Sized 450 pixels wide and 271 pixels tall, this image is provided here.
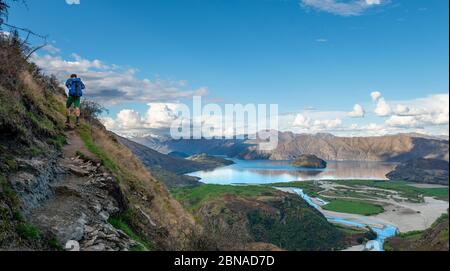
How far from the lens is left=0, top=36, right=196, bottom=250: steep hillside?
859cm

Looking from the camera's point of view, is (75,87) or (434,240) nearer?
(434,240)

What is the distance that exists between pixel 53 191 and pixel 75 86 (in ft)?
30.6

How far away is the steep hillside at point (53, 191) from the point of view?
8.59m

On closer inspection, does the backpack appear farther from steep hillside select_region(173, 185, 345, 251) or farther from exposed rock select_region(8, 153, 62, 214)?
steep hillside select_region(173, 185, 345, 251)

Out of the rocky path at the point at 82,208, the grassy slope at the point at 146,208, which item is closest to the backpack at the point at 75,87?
the grassy slope at the point at 146,208

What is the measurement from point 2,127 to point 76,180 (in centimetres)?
305

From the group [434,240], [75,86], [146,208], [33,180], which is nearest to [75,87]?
[75,86]

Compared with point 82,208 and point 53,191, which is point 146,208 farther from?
point 82,208

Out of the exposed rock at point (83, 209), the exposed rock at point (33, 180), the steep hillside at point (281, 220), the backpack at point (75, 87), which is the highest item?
the backpack at point (75, 87)

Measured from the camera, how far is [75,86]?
18969mm

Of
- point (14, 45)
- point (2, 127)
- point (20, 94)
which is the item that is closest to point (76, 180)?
point (2, 127)

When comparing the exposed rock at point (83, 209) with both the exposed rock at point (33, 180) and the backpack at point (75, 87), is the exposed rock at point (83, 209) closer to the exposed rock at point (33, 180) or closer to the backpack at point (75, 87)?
the exposed rock at point (33, 180)

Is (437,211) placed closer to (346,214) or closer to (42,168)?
(346,214)
